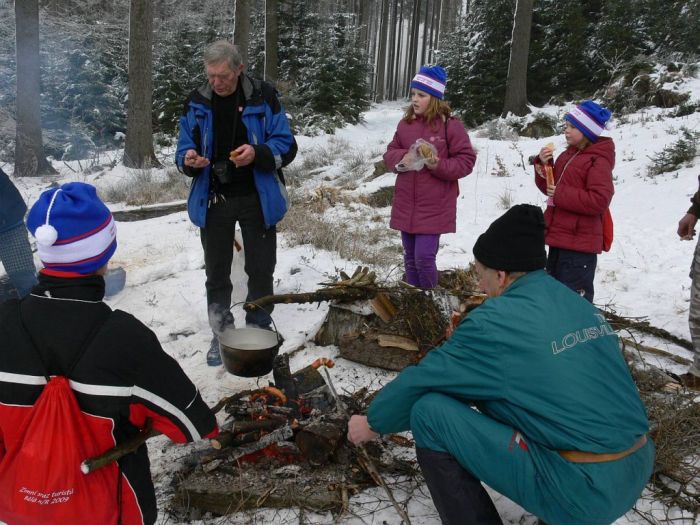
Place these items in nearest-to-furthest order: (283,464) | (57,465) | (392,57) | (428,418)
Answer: (57,465) → (428,418) → (283,464) → (392,57)

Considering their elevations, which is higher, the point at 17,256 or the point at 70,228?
the point at 70,228

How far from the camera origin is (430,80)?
12.6ft

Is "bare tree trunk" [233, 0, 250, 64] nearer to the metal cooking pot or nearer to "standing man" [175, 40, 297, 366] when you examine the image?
"standing man" [175, 40, 297, 366]

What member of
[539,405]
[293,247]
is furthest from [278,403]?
[293,247]

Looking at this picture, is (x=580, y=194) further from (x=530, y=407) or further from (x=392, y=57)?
(x=392, y=57)

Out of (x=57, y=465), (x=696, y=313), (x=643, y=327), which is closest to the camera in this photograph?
(x=57, y=465)

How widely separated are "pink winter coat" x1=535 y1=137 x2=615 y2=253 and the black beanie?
1672 millimetres

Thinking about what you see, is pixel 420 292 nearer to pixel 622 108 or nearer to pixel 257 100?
pixel 257 100

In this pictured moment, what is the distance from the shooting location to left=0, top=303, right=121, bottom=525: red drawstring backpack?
166 centimetres

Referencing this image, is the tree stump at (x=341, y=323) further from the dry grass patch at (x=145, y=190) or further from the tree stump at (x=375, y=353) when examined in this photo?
the dry grass patch at (x=145, y=190)

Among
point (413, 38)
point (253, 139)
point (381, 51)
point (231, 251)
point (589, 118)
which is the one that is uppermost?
point (413, 38)

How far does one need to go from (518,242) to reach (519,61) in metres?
→ 14.7

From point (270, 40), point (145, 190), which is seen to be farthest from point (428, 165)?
point (270, 40)

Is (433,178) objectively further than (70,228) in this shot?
Yes
